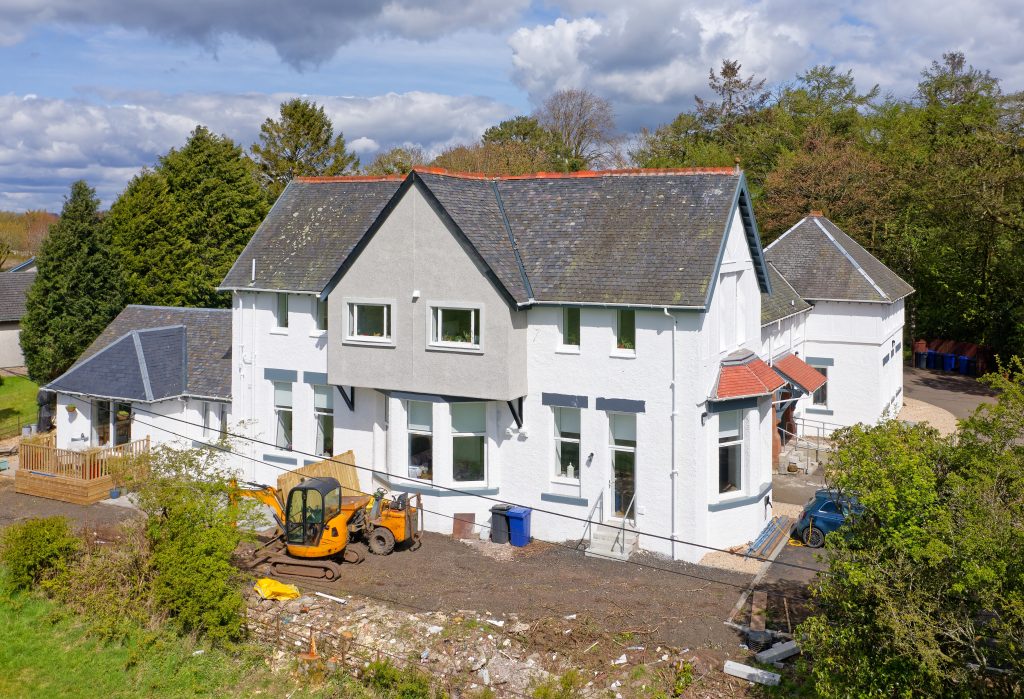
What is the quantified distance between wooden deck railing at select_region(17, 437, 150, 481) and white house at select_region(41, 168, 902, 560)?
6254 millimetres

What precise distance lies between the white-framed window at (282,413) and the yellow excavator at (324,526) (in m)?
5.22

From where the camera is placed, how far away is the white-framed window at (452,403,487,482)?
26.0 metres

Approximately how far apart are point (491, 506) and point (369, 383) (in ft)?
16.6

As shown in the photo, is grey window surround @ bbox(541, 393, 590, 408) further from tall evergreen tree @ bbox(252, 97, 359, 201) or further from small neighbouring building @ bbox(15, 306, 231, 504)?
tall evergreen tree @ bbox(252, 97, 359, 201)

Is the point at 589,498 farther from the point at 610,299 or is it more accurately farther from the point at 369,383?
the point at 369,383

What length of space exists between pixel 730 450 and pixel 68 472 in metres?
21.2

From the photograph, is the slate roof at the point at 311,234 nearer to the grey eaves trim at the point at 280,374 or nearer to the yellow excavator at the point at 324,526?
the grey eaves trim at the point at 280,374

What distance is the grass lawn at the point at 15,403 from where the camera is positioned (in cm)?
4119

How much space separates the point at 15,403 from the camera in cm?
4622

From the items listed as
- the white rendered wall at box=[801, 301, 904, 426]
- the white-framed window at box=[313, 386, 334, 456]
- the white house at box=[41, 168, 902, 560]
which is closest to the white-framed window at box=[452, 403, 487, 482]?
the white house at box=[41, 168, 902, 560]

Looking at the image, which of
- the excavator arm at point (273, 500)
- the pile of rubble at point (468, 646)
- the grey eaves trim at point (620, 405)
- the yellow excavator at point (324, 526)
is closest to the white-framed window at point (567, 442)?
the grey eaves trim at point (620, 405)

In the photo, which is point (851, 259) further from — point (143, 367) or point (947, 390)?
point (143, 367)

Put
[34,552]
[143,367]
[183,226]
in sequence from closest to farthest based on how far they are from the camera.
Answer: [34,552] < [143,367] < [183,226]

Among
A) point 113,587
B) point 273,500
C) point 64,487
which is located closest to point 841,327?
point 273,500
